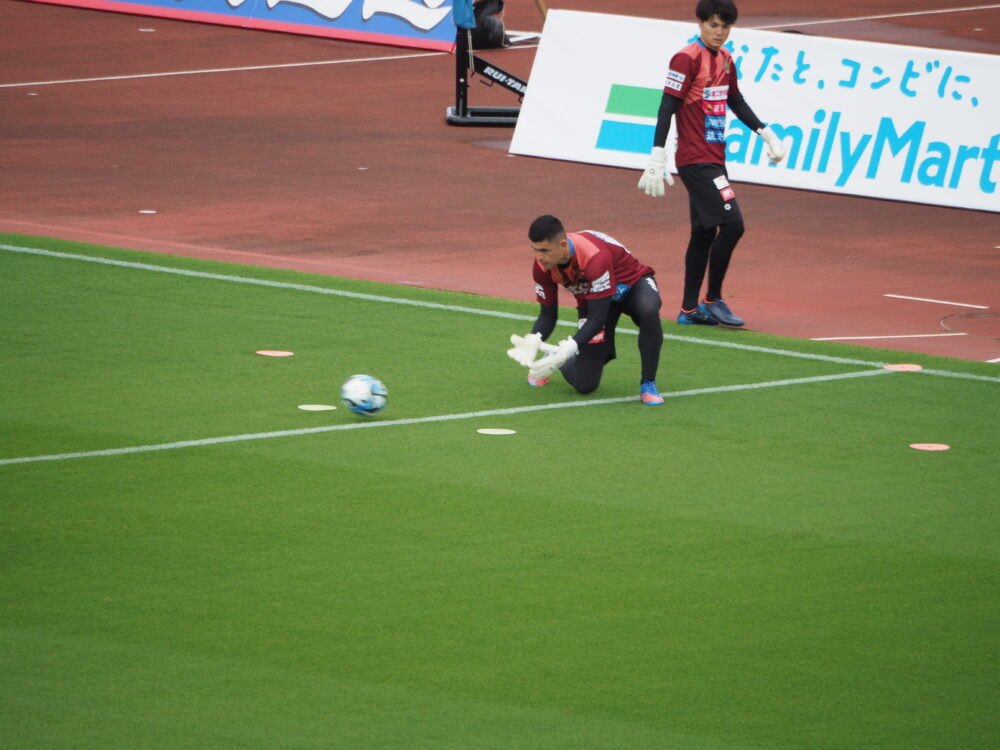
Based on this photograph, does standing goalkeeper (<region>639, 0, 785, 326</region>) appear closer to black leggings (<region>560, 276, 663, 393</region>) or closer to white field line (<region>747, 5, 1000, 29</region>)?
black leggings (<region>560, 276, 663, 393</region>)

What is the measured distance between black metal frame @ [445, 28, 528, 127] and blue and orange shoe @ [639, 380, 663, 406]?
415 inches

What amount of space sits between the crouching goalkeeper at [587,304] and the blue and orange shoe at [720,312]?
2124mm

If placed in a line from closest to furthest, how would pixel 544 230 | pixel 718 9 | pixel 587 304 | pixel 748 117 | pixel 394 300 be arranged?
pixel 544 230 → pixel 587 304 → pixel 718 9 → pixel 748 117 → pixel 394 300

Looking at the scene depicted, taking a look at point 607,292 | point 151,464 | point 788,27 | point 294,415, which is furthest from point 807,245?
point 788,27

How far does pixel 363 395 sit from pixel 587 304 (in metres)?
1.46

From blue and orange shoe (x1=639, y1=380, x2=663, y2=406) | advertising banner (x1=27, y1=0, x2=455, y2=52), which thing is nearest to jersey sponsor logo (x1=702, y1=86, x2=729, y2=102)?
blue and orange shoe (x1=639, y1=380, x2=663, y2=406)

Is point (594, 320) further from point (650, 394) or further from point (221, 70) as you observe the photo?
point (221, 70)

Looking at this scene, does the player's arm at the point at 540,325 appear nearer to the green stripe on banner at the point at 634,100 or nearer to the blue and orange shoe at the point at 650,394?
the blue and orange shoe at the point at 650,394

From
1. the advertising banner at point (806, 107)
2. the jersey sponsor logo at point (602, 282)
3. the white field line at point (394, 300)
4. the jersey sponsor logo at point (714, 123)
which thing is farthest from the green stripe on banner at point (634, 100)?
the jersey sponsor logo at point (602, 282)

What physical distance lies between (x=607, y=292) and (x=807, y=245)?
602 cm

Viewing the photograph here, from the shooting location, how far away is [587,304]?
10344 mm

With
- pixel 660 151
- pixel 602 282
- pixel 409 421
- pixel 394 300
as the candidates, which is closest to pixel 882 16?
pixel 660 151

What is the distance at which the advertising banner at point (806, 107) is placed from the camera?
17.3m

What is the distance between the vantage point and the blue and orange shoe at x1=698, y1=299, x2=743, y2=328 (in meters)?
12.7
